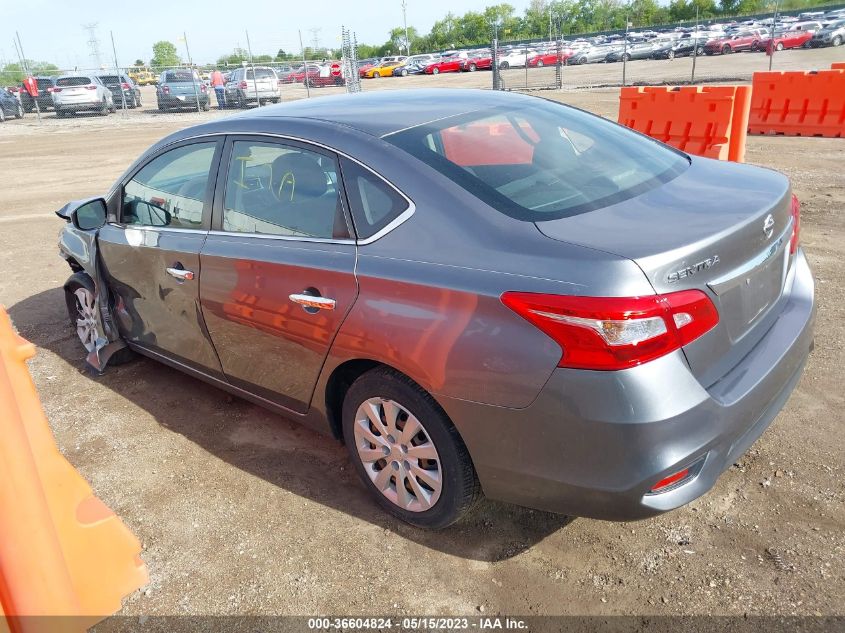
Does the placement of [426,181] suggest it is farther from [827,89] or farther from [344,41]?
[344,41]

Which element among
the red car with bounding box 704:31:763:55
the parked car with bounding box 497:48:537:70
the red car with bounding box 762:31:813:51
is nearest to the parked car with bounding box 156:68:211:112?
the parked car with bounding box 497:48:537:70

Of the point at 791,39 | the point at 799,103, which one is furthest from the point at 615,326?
the point at 791,39

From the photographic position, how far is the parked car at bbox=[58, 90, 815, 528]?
212cm

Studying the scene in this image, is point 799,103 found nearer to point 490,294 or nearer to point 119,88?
point 490,294

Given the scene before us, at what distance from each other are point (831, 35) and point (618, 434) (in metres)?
40.7

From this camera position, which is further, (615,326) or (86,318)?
(86,318)

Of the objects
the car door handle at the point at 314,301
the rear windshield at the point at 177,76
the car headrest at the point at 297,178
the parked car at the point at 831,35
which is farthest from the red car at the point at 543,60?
the car door handle at the point at 314,301

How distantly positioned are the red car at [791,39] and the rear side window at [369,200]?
38930 millimetres

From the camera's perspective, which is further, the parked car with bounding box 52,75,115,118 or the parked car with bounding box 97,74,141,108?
the parked car with bounding box 97,74,141,108

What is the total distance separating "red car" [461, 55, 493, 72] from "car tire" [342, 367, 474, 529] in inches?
1862

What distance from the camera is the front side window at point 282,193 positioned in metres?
2.89

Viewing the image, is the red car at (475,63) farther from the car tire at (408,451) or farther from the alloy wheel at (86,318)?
the car tire at (408,451)

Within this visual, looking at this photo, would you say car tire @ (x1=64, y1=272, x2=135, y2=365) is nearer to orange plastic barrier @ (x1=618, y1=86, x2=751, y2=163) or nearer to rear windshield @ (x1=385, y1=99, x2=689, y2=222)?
rear windshield @ (x1=385, y1=99, x2=689, y2=222)

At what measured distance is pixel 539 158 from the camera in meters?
2.90
